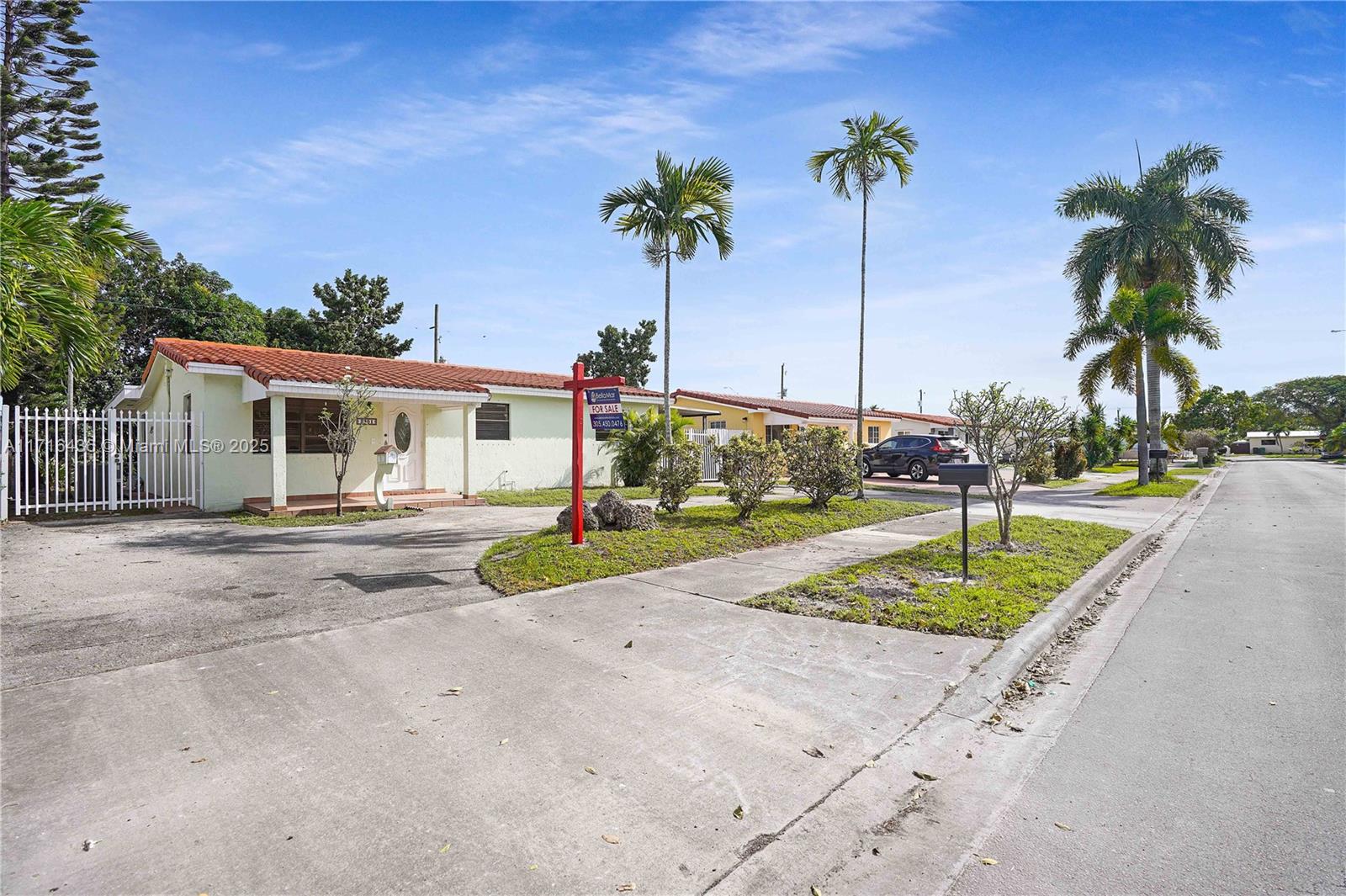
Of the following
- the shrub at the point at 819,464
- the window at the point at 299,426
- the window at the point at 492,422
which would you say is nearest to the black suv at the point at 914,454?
the shrub at the point at 819,464

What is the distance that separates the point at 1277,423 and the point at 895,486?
9689 centimetres

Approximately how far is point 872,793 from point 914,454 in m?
22.5

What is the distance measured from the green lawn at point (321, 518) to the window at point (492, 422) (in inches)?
185

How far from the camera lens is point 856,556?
8.84 meters

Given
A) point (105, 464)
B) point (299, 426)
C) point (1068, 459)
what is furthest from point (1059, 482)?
point (105, 464)

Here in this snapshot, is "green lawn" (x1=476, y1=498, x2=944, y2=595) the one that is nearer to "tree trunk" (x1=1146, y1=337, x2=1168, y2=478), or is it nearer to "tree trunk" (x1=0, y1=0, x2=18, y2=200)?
"tree trunk" (x1=1146, y1=337, x2=1168, y2=478)

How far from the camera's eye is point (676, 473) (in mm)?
11297

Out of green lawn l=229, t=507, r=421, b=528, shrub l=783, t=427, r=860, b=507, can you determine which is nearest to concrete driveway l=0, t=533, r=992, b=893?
shrub l=783, t=427, r=860, b=507

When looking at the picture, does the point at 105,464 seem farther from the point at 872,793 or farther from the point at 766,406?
the point at 766,406

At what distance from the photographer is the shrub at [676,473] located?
11.3 m

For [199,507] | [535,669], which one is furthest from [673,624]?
[199,507]

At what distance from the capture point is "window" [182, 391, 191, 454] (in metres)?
13.9

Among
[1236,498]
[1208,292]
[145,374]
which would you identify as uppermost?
[1208,292]

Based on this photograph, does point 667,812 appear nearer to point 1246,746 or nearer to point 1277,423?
point 1246,746
